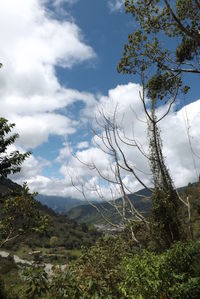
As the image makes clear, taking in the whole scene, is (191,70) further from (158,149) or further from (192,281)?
(192,281)

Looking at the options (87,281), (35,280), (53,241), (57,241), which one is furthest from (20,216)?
(57,241)

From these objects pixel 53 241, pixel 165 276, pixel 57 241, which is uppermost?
pixel 165 276

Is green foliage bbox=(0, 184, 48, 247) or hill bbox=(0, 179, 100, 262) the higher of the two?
green foliage bbox=(0, 184, 48, 247)

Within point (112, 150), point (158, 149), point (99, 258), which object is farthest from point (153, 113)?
point (99, 258)

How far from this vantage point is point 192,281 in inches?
264

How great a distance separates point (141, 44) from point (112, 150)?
179 inches

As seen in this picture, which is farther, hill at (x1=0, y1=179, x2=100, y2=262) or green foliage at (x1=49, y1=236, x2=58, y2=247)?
green foliage at (x1=49, y1=236, x2=58, y2=247)

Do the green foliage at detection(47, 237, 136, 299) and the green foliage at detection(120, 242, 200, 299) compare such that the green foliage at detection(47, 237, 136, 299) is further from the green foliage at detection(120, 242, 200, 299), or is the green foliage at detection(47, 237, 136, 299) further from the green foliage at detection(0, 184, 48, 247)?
the green foliage at detection(0, 184, 48, 247)

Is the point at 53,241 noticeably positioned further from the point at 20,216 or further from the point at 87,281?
the point at 87,281

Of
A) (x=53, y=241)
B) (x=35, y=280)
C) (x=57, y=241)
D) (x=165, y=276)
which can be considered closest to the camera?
(x=35, y=280)

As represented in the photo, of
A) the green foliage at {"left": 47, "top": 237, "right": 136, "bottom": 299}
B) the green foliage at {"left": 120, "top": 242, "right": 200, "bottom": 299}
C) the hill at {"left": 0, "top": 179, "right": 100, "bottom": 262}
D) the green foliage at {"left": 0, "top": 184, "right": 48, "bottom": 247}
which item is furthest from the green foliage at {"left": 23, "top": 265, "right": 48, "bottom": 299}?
the hill at {"left": 0, "top": 179, "right": 100, "bottom": 262}

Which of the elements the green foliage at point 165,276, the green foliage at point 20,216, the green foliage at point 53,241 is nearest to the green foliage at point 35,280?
the green foliage at point 165,276

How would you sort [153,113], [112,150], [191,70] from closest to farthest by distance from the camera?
[191,70], [112,150], [153,113]

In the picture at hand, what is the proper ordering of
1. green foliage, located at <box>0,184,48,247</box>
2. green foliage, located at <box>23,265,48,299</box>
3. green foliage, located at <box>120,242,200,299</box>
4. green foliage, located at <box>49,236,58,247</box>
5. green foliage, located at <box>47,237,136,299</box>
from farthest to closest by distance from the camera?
green foliage, located at <box>49,236,58,247</box>, green foliage, located at <box>0,184,48,247</box>, green foliage, located at <box>120,242,200,299</box>, green foliage, located at <box>47,237,136,299</box>, green foliage, located at <box>23,265,48,299</box>
